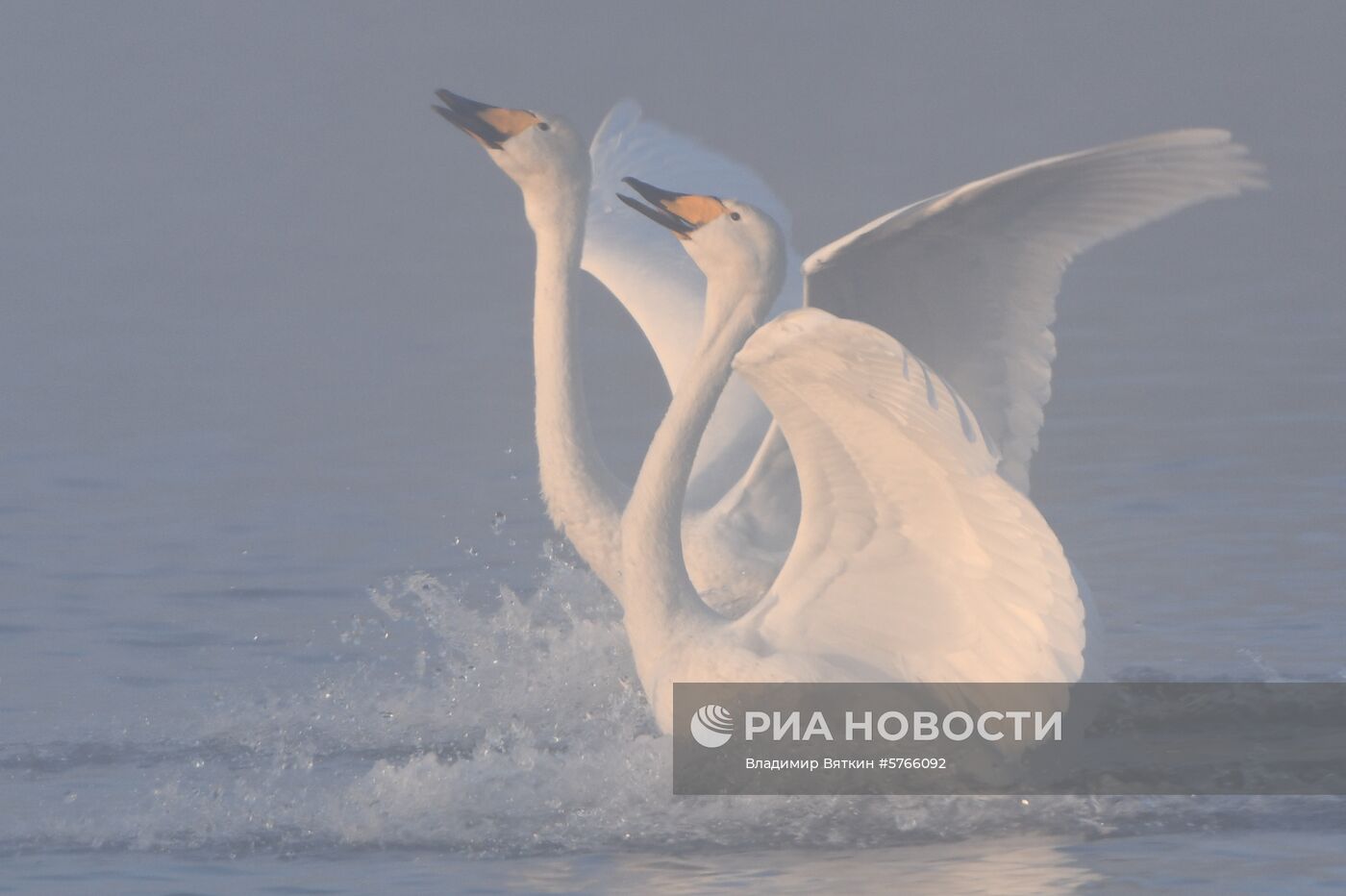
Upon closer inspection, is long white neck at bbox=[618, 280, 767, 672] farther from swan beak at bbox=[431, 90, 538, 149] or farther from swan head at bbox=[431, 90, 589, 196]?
swan beak at bbox=[431, 90, 538, 149]

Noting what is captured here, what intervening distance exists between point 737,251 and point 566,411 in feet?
4.43

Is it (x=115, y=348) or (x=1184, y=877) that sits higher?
(x=115, y=348)

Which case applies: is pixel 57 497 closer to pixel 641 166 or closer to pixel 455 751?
pixel 641 166

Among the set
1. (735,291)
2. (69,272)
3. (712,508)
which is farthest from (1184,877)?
(69,272)

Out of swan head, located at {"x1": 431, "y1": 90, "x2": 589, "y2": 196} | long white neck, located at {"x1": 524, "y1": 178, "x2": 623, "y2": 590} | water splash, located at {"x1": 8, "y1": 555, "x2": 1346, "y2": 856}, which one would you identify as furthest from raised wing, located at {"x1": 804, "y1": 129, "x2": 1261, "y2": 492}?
water splash, located at {"x1": 8, "y1": 555, "x2": 1346, "y2": 856}

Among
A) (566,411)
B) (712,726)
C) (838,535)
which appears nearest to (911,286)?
(566,411)

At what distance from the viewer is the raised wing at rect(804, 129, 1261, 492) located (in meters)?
10.1

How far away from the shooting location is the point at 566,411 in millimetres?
11008

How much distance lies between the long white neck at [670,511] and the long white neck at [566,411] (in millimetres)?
909

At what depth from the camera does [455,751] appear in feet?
34.4

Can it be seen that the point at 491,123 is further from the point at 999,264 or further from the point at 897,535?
the point at 897,535

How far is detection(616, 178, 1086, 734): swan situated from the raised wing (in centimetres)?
72

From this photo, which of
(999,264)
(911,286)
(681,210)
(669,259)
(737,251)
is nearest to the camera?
(737,251)

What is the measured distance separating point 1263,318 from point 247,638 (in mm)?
9675
